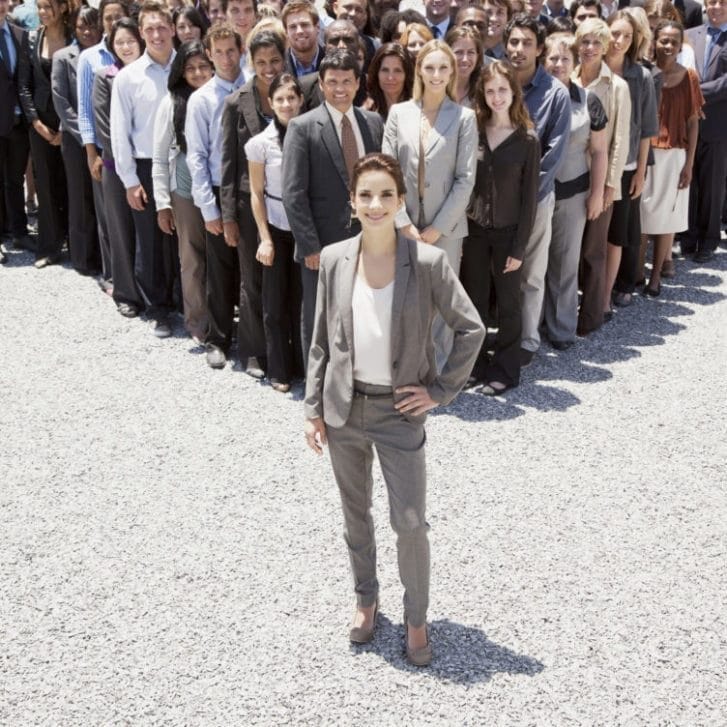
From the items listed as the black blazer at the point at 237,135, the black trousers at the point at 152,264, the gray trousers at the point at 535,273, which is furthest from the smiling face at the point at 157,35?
the gray trousers at the point at 535,273

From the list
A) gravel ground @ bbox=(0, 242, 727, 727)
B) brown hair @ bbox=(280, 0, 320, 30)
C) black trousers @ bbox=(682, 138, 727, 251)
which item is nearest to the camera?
gravel ground @ bbox=(0, 242, 727, 727)

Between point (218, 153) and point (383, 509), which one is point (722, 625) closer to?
point (383, 509)

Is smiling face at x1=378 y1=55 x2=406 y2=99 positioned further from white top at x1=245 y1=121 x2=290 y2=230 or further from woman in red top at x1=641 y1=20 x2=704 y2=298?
woman in red top at x1=641 y1=20 x2=704 y2=298

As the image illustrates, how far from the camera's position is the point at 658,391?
633 centimetres

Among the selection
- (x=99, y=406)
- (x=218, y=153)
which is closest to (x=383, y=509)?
(x=99, y=406)

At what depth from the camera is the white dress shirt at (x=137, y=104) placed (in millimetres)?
6832

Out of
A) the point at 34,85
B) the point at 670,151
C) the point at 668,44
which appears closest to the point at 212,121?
the point at 34,85

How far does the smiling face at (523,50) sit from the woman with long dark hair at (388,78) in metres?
0.66

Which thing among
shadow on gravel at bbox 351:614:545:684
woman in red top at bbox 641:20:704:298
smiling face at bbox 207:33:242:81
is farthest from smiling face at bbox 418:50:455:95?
shadow on gravel at bbox 351:614:545:684

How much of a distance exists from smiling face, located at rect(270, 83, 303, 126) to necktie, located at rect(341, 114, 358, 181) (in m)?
0.33

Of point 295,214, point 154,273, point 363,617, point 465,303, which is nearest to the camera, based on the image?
point 465,303

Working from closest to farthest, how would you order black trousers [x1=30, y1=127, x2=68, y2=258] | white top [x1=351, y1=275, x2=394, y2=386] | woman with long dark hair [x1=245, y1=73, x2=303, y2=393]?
1. white top [x1=351, y1=275, x2=394, y2=386]
2. woman with long dark hair [x1=245, y1=73, x2=303, y2=393]
3. black trousers [x1=30, y1=127, x2=68, y2=258]

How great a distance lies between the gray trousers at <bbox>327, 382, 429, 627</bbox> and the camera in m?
3.63

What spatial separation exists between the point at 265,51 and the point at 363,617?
11.7 feet
